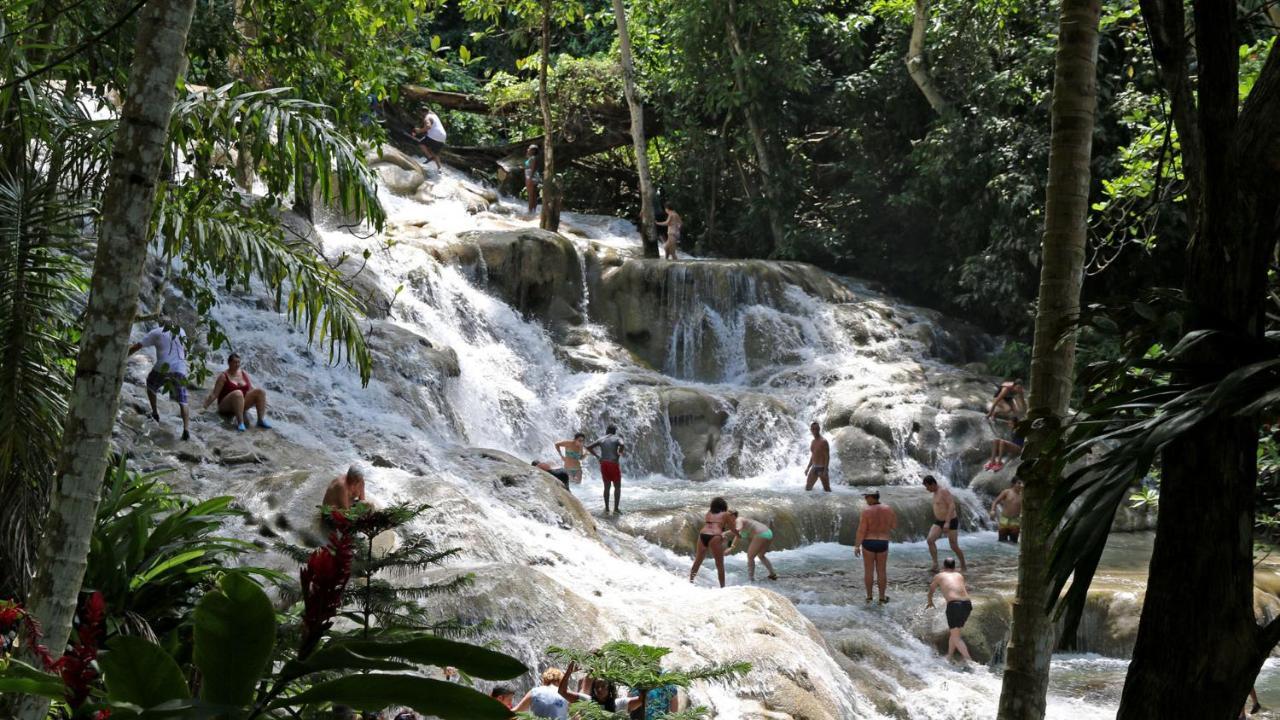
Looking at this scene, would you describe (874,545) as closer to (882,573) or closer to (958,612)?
(882,573)

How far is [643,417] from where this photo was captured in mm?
19500

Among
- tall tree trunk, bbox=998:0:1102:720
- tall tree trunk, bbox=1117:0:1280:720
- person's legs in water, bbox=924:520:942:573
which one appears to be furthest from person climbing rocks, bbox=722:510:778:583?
Answer: tall tree trunk, bbox=1117:0:1280:720

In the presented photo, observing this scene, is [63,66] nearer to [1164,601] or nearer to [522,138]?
[1164,601]

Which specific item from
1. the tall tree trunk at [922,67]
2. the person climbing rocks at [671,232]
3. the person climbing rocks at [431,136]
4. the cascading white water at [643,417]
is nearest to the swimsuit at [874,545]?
the cascading white water at [643,417]

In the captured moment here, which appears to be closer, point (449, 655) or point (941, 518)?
point (449, 655)

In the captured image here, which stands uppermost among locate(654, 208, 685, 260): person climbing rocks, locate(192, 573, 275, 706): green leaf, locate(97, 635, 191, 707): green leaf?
locate(654, 208, 685, 260): person climbing rocks

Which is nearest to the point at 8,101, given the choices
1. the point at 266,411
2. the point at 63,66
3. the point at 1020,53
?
the point at 63,66

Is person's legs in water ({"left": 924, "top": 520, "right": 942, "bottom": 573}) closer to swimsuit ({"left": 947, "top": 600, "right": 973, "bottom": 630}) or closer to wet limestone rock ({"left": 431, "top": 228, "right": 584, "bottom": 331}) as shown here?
swimsuit ({"left": 947, "top": 600, "right": 973, "bottom": 630})

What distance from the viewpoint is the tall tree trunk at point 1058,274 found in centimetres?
541

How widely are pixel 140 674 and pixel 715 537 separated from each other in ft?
40.1

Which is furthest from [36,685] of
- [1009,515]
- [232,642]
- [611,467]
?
[1009,515]

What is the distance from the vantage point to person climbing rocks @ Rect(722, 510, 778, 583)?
13.8 meters

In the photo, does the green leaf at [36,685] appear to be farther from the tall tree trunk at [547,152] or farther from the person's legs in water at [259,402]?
the tall tree trunk at [547,152]

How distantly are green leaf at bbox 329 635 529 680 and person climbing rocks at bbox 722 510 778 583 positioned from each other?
12.5m
